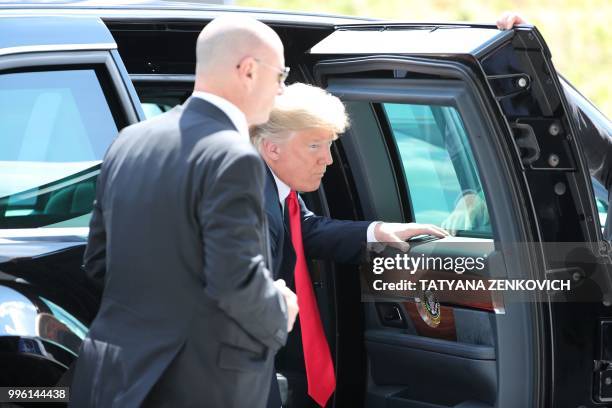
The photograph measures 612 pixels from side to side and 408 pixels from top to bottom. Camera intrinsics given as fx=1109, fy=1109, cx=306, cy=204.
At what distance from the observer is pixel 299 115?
11.1ft

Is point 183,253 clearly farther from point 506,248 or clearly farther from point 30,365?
point 506,248

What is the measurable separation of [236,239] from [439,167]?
5.75ft

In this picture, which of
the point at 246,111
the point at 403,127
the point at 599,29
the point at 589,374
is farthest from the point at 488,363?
the point at 599,29

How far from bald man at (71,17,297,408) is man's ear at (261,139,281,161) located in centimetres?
79

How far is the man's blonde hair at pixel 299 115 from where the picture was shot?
337 centimetres

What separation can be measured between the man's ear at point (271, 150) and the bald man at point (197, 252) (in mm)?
787

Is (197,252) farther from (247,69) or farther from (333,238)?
(333,238)

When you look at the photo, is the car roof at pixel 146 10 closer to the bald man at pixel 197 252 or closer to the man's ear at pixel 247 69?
the bald man at pixel 197 252

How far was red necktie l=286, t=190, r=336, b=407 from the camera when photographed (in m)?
3.45

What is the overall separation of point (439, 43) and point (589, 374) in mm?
1100

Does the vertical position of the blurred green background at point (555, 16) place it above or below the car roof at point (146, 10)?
above

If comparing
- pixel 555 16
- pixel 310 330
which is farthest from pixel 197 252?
pixel 555 16

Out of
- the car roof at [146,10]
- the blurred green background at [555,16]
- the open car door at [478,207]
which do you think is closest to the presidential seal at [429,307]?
the open car door at [478,207]

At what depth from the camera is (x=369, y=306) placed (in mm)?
4012
